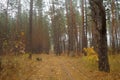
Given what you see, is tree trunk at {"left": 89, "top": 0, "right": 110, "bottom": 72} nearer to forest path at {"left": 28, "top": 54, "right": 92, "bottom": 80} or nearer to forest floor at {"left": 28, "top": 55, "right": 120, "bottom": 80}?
forest floor at {"left": 28, "top": 55, "right": 120, "bottom": 80}

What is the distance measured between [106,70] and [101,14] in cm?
334

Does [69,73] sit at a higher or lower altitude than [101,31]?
lower

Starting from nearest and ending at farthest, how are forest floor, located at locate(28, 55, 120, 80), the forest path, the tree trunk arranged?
forest floor, located at locate(28, 55, 120, 80), the forest path, the tree trunk

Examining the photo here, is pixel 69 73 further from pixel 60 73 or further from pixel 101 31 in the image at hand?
pixel 101 31

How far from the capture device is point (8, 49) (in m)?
12.0

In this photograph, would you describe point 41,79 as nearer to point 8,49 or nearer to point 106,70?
point 8,49

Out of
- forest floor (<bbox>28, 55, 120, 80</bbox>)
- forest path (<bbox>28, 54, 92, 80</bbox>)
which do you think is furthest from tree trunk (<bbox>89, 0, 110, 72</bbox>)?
forest path (<bbox>28, 54, 92, 80</bbox>)

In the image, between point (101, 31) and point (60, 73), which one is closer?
point (101, 31)

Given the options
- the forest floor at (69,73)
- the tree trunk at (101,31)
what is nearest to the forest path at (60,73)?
the forest floor at (69,73)

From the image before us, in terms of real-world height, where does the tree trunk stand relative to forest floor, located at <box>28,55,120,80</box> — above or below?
above

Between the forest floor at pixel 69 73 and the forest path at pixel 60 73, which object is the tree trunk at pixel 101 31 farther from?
the forest path at pixel 60 73

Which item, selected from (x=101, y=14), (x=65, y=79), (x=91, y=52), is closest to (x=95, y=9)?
(x=101, y=14)

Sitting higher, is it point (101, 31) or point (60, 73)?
point (101, 31)

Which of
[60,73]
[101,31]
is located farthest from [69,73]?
[101,31]
